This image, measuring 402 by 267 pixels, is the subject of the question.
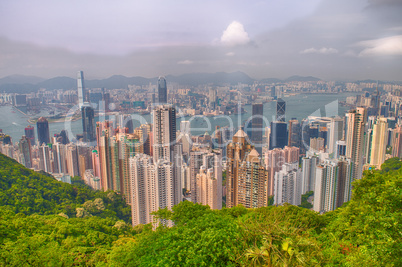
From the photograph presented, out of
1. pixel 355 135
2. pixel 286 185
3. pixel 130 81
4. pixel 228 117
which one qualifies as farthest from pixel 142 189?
pixel 355 135

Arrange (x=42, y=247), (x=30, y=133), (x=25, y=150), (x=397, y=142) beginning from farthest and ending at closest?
(x=30, y=133)
(x=397, y=142)
(x=25, y=150)
(x=42, y=247)

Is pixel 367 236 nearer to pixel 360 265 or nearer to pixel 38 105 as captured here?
pixel 360 265

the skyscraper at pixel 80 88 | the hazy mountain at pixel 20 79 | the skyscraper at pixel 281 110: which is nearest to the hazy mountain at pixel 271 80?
the skyscraper at pixel 281 110

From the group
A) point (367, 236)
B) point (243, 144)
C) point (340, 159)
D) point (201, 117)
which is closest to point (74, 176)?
point (201, 117)

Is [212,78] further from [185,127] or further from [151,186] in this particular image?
[151,186]

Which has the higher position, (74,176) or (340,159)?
(340,159)

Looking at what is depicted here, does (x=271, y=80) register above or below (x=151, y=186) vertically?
above
